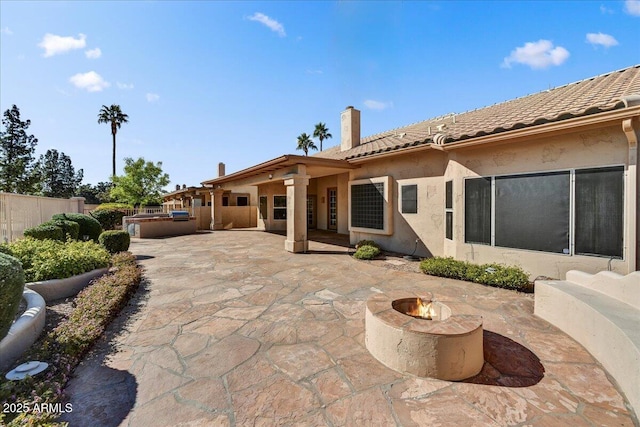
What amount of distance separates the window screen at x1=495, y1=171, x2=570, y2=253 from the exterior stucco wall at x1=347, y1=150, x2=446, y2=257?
1.82 metres

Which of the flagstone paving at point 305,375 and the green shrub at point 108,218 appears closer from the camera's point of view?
the flagstone paving at point 305,375

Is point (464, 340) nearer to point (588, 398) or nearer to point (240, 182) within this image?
point (588, 398)

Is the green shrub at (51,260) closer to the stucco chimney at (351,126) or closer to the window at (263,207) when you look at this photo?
the stucco chimney at (351,126)

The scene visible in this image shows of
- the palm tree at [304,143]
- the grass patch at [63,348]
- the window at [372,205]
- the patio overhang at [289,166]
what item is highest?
the palm tree at [304,143]

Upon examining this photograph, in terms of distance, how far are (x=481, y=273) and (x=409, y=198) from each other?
334 centimetres

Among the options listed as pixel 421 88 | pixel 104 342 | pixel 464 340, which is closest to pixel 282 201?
pixel 421 88

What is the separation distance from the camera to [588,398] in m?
2.49

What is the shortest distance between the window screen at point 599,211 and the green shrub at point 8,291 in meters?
8.47

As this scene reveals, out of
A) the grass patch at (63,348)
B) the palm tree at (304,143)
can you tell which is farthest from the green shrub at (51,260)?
the palm tree at (304,143)

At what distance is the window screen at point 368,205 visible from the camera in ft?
30.8

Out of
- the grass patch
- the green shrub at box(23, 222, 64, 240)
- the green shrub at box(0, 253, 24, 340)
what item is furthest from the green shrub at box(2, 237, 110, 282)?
the green shrub at box(0, 253, 24, 340)

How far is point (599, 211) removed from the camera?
487 centimetres

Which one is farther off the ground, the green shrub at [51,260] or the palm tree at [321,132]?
the palm tree at [321,132]

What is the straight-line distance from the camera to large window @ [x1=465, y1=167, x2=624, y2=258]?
4.77 metres
